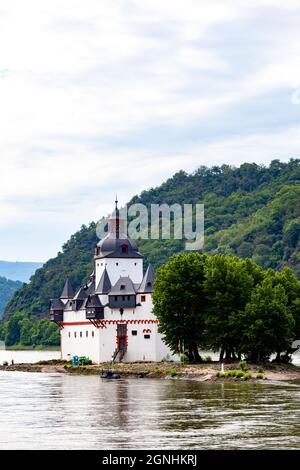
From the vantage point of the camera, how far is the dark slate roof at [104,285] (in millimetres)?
134000

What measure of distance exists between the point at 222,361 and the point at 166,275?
9.74 m

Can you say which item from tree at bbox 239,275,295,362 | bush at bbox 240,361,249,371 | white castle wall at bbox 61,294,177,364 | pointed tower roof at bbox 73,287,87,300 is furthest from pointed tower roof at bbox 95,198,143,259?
bush at bbox 240,361,249,371

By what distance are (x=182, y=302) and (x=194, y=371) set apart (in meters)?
8.34

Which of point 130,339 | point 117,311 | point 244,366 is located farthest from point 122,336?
point 244,366

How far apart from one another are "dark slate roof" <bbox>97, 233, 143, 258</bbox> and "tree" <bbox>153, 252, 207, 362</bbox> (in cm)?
1722

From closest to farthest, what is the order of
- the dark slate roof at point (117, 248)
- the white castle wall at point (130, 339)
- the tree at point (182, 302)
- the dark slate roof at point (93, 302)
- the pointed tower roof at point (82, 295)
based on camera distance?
1. the tree at point (182, 302)
2. the white castle wall at point (130, 339)
3. the dark slate roof at point (93, 302)
4. the dark slate roof at point (117, 248)
5. the pointed tower roof at point (82, 295)

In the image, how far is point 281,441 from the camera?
60031 millimetres

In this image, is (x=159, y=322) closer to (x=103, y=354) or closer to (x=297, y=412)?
(x=103, y=354)

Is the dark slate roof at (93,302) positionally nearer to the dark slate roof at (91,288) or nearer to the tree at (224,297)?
the dark slate roof at (91,288)

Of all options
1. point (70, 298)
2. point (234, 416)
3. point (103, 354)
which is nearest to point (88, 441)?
point (234, 416)

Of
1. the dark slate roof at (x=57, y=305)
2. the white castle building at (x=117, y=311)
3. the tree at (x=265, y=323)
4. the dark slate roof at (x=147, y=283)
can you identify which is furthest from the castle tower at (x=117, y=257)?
the tree at (x=265, y=323)

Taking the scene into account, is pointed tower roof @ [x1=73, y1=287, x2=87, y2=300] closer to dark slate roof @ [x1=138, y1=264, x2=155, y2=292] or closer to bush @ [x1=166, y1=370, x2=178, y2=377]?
dark slate roof @ [x1=138, y1=264, x2=155, y2=292]

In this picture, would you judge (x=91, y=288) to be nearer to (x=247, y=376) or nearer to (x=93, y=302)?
(x=93, y=302)

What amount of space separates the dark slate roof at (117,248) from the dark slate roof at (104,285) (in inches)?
94.4
